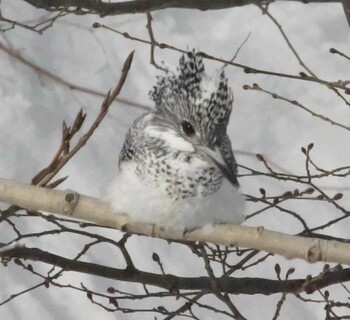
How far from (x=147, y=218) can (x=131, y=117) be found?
3.68 feet

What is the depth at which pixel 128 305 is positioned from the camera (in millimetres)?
1975

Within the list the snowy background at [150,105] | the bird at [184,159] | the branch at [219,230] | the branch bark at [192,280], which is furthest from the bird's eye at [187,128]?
the snowy background at [150,105]

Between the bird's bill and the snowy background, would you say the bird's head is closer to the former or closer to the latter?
the bird's bill

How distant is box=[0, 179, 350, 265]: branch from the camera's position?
89 centimetres

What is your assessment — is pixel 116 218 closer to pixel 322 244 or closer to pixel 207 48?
pixel 322 244

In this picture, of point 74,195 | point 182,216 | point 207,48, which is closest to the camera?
point 74,195

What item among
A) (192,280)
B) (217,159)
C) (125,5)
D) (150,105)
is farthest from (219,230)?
(150,105)

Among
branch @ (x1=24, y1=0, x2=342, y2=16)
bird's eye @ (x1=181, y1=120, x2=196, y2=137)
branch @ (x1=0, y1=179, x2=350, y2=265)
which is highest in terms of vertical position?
branch @ (x1=24, y1=0, x2=342, y2=16)

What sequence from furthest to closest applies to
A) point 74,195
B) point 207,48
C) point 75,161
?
point 207,48 < point 75,161 < point 74,195

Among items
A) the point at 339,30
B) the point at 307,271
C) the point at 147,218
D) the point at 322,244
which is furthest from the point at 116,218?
the point at 339,30

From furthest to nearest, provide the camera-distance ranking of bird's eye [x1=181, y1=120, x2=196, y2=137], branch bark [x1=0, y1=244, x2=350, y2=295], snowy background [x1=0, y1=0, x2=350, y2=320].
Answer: snowy background [x1=0, y1=0, x2=350, y2=320]
branch bark [x1=0, y1=244, x2=350, y2=295]
bird's eye [x1=181, y1=120, x2=196, y2=137]

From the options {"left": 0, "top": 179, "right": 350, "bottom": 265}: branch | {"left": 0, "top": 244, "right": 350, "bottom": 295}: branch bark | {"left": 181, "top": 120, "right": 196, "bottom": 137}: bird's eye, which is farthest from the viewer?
{"left": 0, "top": 244, "right": 350, "bottom": 295}: branch bark

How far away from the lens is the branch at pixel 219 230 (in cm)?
89

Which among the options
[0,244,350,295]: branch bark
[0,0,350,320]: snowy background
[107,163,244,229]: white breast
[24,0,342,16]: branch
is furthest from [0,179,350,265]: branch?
[0,0,350,320]: snowy background
